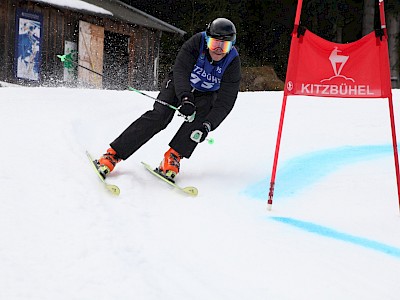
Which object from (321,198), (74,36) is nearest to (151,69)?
(74,36)

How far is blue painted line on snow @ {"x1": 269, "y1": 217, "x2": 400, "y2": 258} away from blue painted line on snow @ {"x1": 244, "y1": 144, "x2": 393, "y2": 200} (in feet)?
2.04

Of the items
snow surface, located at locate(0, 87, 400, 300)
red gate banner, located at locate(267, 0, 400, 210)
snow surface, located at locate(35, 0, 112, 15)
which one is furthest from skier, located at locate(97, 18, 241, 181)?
snow surface, located at locate(35, 0, 112, 15)

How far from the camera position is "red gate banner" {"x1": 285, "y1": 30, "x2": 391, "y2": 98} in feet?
13.4

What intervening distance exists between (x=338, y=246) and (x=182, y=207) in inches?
45.5

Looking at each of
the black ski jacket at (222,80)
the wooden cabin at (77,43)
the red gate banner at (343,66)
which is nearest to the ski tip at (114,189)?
the black ski jacket at (222,80)

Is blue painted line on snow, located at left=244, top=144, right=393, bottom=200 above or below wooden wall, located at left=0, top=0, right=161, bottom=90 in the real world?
below

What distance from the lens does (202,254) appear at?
3.12 meters

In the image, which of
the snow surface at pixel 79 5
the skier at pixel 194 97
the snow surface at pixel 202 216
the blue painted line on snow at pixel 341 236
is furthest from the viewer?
the snow surface at pixel 79 5

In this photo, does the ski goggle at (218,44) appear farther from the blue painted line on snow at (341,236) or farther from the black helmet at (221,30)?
the blue painted line on snow at (341,236)

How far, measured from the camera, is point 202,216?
3.84m

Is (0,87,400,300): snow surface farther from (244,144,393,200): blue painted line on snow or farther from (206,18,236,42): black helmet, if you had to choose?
(206,18,236,42): black helmet

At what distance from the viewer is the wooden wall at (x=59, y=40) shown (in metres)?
13.8

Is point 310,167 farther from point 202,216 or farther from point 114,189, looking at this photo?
point 114,189

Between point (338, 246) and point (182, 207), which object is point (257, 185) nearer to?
point (182, 207)
